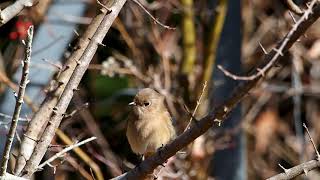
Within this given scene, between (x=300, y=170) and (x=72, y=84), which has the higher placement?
(x=72, y=84)

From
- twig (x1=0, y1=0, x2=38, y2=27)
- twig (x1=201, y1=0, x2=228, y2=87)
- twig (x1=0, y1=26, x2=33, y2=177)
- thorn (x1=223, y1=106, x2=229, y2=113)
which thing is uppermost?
twig (x1=201, y1=0, x2=228, y2=87)

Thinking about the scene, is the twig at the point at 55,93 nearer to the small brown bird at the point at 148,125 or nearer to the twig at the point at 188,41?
the small brown bird at the point at 148,125

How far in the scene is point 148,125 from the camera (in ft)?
14.0

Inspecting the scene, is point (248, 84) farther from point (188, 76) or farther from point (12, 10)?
point (188, 76)

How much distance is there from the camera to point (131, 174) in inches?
117

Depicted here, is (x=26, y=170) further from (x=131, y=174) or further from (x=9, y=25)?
(x=9, y=25)

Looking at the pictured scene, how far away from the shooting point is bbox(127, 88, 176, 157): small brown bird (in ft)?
13.8

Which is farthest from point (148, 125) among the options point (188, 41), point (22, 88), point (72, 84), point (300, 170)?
point (188, 41)

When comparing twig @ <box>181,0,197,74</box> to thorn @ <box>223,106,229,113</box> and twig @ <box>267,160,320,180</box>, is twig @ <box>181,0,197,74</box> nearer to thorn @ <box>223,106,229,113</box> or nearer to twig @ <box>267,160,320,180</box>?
twig @ <box>267,160,320,180</box>

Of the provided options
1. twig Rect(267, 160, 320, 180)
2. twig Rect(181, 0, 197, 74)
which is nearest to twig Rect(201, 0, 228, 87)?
twig Rect(181, 0, 197, 74)

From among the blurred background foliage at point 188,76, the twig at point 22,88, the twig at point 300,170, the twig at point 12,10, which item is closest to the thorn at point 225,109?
the twig at point 300,170

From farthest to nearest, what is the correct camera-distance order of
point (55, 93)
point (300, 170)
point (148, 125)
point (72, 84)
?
point (148, 125) → point (55, 93) → point (72, 84) → point (300, 170)

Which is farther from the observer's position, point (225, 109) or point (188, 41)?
point (188, 41)

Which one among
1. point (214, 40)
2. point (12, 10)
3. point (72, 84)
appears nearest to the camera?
point (72, 84)
